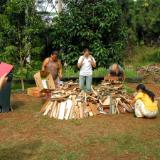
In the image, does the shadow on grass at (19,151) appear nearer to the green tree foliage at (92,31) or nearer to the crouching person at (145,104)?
the crouching person at (145,104)

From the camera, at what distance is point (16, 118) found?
38.4 feet

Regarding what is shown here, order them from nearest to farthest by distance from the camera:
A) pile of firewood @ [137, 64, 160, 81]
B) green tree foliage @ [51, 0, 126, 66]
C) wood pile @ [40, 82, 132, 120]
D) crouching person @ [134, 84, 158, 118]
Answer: crouching person @ [134, 84, 158, 118] → wood pile @ [40, 82, 132, 120] → green tree foliage @ [51, 0, 126, 66] → pile of firewood @ [137, 64, 160, 81]

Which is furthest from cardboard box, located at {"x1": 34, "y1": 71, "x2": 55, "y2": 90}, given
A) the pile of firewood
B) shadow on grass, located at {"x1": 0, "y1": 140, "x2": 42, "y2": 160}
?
the pile of firewood

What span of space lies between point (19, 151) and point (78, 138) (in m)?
1.44

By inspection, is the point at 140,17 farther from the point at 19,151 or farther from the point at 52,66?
the point at 19,151

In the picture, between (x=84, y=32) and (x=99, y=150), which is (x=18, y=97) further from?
(x=99, y=150)

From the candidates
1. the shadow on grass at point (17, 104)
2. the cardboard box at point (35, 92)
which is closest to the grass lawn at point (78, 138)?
the shadow on grass at point (17, 104)

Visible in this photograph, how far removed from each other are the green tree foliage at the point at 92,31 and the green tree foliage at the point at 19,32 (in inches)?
103

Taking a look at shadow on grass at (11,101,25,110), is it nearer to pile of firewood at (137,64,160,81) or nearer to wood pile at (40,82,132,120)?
wood pile at (40,82,132,120)

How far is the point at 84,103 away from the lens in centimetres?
1190

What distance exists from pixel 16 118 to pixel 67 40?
8.42m

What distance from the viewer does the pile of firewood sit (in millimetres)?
20727

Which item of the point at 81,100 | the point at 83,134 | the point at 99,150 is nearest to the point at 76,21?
the point at 81,100

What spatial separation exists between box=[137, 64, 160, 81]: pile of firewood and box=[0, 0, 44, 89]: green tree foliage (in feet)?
19.9
